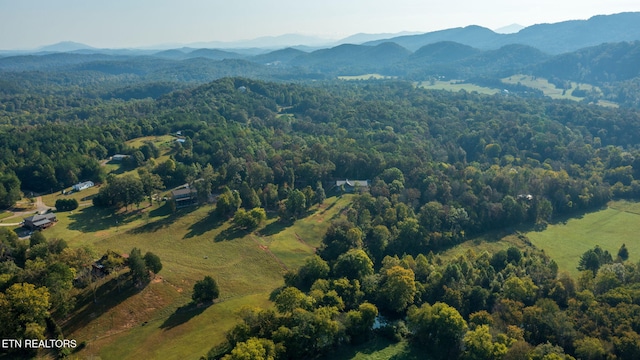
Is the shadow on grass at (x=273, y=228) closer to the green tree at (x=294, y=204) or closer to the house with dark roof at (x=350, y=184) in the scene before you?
the green tree at (x=294, y=204)

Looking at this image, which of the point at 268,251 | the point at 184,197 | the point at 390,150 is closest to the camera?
the point at 268,251

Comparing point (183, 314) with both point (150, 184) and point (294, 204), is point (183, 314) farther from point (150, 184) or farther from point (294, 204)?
point (150, 184)

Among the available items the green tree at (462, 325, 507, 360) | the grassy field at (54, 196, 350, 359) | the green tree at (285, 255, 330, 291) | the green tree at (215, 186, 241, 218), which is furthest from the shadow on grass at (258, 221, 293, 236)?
the green tree at (462, 325, 507, 360)

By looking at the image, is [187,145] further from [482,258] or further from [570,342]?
[570,342]

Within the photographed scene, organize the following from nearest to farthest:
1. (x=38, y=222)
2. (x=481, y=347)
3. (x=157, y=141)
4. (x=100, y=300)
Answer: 1. (x=481, y=347)
2. (x=100, y=300)
3. (x=38, y=222)
4. (x=157, y=141)

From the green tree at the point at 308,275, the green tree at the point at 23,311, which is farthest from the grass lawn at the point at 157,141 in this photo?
the green tree at the point at 308,275

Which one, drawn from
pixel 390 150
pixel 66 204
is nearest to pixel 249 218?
pixel 66 204
